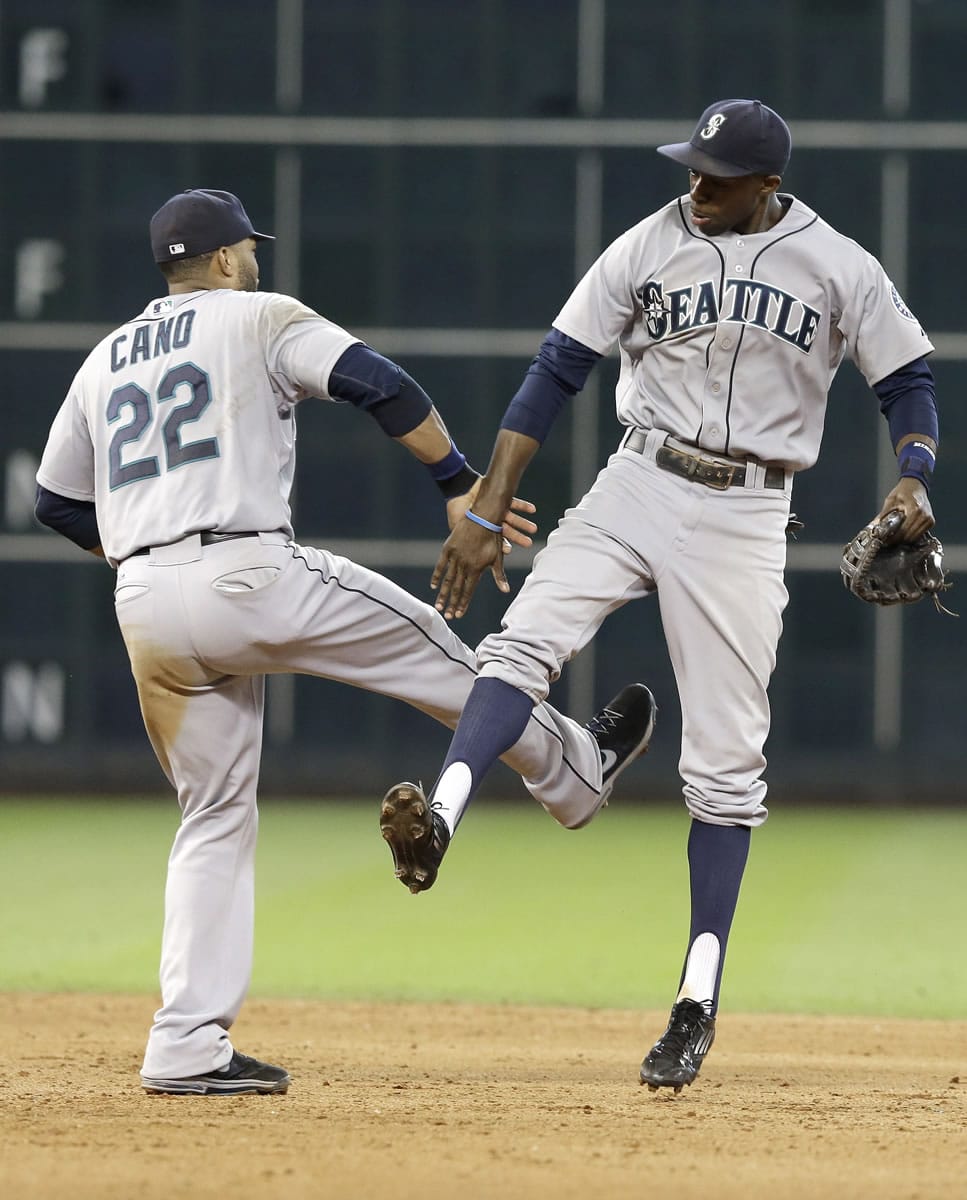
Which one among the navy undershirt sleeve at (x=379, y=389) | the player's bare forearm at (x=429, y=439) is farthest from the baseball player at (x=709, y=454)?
the navy undershirt sleeve at (x=379, y=389)

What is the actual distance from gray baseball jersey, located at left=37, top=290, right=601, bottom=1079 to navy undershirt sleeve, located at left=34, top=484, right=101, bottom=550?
0.45 ft

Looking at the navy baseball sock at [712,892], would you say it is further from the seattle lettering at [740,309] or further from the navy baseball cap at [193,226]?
the navy baseball cap at [193,226]

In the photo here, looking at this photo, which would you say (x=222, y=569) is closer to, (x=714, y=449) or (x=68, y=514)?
(x=68, y=514)

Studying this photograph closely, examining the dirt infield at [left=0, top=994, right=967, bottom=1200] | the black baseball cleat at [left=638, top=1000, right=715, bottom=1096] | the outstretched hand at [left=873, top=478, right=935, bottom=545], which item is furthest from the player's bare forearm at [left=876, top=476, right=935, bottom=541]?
the dirt infield at [left=0, top=994, right=967, bottom=1200]

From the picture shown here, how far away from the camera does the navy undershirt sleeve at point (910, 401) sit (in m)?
4.13

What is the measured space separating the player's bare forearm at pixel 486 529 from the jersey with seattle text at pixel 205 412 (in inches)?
14.2

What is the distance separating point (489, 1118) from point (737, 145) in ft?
6.71

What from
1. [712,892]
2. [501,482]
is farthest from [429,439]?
[712,892]

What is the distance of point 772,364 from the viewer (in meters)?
4.07

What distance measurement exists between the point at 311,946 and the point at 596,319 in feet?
12.6

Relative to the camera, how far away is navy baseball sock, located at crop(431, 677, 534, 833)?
382 cm

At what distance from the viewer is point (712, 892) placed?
415 centimetres

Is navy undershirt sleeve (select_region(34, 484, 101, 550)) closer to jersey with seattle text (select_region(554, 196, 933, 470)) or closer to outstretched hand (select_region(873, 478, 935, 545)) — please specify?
jersey with seattle text (select_region(554, 196, 933, 470))

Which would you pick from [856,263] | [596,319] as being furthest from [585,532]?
[856,263]
